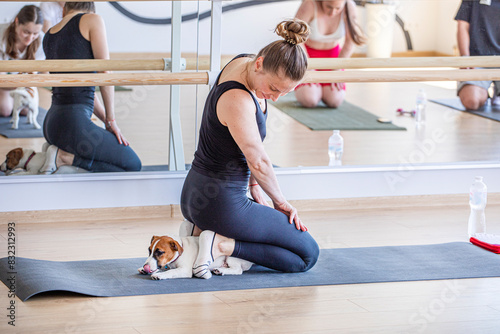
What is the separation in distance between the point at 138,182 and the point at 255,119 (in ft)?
3.21

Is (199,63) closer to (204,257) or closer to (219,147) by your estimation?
(219,147)

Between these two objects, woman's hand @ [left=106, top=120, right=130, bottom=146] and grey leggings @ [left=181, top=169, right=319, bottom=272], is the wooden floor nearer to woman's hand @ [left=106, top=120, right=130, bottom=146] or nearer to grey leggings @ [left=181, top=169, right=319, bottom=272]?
grey leggings @ [left=181, top=169, right=319, bottom=272]

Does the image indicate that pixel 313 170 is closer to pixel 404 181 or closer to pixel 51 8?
pixel 404 181

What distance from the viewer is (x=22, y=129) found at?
3068 millimetres

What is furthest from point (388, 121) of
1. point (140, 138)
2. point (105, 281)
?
point (105, 281)

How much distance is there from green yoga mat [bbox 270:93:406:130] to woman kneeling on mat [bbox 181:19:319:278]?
172 centimetres

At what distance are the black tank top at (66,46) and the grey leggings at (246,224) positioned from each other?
0.90 metres

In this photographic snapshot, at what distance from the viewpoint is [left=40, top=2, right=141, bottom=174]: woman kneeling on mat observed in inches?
119

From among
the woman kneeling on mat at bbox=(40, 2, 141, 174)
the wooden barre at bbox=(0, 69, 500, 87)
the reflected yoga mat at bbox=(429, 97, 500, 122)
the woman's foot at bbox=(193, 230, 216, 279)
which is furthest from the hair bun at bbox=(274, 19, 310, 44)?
the reflected yoga mat at bbox=(429, 97, 500, 122)

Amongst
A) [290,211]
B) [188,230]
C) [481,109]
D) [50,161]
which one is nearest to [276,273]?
[290,211]

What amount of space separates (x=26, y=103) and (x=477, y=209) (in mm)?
1916

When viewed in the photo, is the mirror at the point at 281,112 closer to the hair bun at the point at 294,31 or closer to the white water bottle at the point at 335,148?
the white water bottle at the point at 335,148

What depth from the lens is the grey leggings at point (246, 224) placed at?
2.39 m

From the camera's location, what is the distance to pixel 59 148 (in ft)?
10.2
